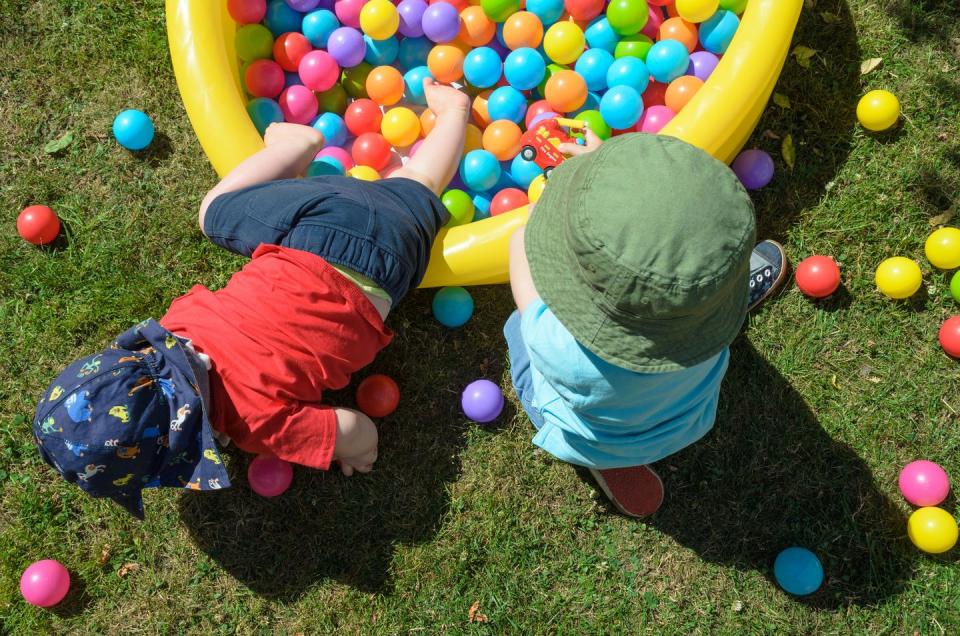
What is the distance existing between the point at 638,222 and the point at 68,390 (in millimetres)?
1683

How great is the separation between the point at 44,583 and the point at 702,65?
314cm

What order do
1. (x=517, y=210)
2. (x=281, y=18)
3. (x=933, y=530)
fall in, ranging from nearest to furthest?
(x=933, y=530) → (x=517, y=210) → (x=281, y=18)

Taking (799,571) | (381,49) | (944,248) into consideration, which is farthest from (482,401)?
(944,248)

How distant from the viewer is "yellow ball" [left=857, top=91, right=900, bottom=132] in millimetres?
3045

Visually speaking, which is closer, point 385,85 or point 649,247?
point 649,247

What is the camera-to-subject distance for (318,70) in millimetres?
3184

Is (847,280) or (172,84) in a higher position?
(172,84)

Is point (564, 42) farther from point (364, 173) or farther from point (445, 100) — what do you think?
point (364, 173)

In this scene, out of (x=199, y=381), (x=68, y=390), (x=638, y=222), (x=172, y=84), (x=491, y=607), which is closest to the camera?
(x=638, y=222)

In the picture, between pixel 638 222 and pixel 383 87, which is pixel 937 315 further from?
pixel 383 87

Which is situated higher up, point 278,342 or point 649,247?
point 649,247

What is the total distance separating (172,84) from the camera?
11.3 ft

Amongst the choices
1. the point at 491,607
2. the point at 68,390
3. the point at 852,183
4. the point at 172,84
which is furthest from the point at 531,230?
the point at 172,84

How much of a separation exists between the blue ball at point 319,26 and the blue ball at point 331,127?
0.32m
